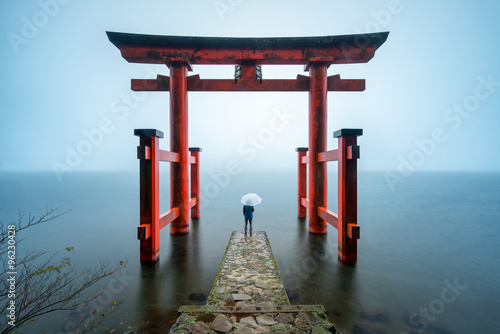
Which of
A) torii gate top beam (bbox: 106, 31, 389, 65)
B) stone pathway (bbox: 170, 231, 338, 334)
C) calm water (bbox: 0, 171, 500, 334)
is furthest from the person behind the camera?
torii gate top beam (bbox: 106, 31, 389, 65)

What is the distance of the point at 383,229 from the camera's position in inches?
452

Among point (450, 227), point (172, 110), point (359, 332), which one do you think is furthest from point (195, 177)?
point (450, 227)

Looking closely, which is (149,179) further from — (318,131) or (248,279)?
(318,131)

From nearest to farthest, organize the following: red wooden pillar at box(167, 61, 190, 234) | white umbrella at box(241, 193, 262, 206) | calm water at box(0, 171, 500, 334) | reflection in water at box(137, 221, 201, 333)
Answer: reflection in water at box(137, 221, 201, 333), calm water at box(0, 171, 500, 334), white umbrella at box(241, 193, 262, 206), red wooden pillar at box(167, 61, 190, 234)

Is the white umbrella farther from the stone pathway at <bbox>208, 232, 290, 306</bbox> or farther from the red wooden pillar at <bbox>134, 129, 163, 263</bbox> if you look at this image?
the red wooden pillar at <bbox>134, 129, 163, 263</bbox>

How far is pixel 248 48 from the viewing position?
8516 millimetres

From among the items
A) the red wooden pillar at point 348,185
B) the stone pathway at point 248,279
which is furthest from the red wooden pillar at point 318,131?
the stone pathway at point 248,279

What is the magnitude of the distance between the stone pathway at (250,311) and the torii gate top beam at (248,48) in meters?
7.41

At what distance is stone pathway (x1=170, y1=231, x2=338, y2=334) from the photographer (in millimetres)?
3367

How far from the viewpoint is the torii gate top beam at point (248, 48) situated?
8141 millimetres

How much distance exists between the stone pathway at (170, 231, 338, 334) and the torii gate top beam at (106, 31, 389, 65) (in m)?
7.41

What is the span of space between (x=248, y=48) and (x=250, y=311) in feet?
27.5

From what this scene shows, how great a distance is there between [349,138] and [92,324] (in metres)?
6.78

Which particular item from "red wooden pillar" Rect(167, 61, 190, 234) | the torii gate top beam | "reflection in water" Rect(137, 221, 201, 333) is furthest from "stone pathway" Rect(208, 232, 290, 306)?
the torii gate top beam
